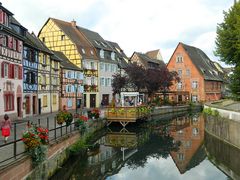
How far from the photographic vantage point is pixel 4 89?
28.5 m

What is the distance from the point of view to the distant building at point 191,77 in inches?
2972

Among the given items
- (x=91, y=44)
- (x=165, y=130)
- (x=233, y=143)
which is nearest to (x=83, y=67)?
→ (x=91, y=44)

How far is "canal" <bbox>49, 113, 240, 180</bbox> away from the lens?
19031 millimetres

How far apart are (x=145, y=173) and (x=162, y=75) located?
35.5m

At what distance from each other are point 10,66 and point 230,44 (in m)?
19.2

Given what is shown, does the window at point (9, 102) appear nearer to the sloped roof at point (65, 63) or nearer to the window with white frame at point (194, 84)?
the sloped roof at point (65, 63)

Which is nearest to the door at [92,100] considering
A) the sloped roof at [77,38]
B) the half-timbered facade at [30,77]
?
the sloped roof at [77,38]

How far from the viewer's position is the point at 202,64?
80.6m

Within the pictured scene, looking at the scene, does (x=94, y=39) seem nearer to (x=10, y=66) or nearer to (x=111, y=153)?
(x=10, y=66)

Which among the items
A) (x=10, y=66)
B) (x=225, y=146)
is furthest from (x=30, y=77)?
(x=225, y=146)

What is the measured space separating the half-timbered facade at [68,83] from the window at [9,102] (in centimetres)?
1653

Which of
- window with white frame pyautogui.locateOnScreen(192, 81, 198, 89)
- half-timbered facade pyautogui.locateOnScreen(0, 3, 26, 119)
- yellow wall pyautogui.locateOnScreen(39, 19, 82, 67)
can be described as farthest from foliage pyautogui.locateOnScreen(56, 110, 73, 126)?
window with white frame pyautogui.locateOnScreen(192, 81, 198, 89)

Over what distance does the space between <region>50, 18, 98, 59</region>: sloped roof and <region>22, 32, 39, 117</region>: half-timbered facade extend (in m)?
15.7

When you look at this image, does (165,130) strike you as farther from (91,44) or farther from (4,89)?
(91,44)
